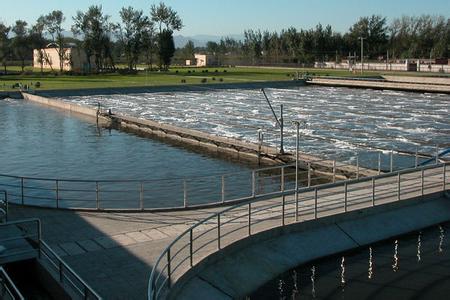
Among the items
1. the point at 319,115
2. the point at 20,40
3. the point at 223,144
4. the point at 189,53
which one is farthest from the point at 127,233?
the point at 189,53

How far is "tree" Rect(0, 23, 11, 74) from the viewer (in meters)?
107

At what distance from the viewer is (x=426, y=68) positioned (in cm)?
10631

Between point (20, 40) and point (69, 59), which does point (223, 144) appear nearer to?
point (69, 59)

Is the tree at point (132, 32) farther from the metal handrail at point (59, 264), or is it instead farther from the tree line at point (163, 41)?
the metal handrail at point (59, 264)

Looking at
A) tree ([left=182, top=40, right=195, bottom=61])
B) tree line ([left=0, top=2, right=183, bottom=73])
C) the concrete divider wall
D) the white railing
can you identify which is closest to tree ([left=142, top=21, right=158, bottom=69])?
tree line ([left=0, top=2, right=183, bottom=73])

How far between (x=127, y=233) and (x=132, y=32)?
111 meters

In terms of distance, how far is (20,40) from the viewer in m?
122

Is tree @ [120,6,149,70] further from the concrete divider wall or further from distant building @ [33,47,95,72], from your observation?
the concrete divider wall

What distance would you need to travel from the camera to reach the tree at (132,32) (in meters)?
118

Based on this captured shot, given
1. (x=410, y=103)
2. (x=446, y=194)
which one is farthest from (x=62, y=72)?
(x=446, y=194)

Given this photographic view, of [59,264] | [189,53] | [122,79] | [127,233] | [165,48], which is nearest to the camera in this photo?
[59,264]

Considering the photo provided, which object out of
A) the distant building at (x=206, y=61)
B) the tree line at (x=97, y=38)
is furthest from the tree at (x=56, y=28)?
the distant building at (x=206, y=61)

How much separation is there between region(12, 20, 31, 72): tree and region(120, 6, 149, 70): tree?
19.4m

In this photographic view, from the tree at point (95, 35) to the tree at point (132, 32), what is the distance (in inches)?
157
